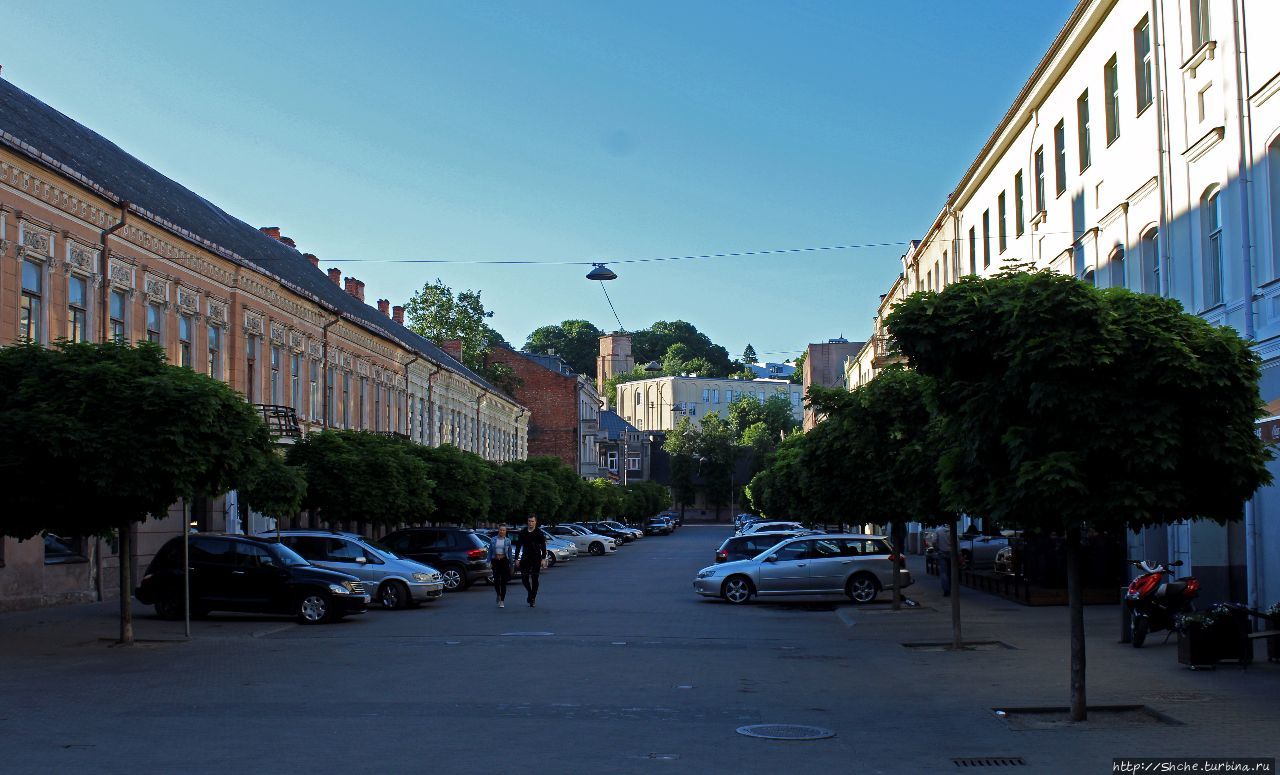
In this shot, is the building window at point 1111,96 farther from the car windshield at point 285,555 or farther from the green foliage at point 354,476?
the green foliage at point 354,476

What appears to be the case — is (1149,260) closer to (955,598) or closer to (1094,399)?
(955,598)

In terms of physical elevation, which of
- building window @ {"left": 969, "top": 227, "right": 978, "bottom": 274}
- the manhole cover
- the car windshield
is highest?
building window @ {"left": 969, "top": 227, "right": 978, "bottom": 274}

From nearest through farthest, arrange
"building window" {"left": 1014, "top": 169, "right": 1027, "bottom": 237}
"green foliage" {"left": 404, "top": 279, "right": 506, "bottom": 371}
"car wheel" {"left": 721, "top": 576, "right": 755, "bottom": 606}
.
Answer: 1. "car wheel" {"left": 721, "top": 576, "right": 755, "bottom": 606}
2. "building window" {"left": 1014, "top": 169, "right": 1027, "bottom": 237}
3. "green foliage" {"left": 404, "top": 279, "right": 506, "bottom": 371}

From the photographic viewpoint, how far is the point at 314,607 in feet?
72.9

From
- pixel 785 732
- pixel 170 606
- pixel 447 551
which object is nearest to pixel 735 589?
pixel 447 551

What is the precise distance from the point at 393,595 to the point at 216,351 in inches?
472

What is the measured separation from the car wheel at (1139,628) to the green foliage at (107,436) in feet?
39.7

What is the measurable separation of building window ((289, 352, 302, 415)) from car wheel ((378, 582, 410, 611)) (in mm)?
15891

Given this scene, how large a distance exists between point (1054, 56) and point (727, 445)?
98556mm

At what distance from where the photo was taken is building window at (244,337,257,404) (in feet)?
120

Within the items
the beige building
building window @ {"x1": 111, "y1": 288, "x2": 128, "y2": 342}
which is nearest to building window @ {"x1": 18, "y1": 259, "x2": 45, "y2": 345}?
building window @ {"x1": 111, "y1": 288, "x2": 128, "y2": 342}

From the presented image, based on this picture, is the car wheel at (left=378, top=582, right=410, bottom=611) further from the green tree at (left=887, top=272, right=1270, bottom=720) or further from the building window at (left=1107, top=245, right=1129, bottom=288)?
the green tree at (left=887, top=272, right=1270, bottom=720)

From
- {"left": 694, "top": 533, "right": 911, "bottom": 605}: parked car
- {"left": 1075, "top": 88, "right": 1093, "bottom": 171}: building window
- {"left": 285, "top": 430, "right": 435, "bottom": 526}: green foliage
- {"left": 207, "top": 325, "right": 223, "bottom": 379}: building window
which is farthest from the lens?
{"left": 207, "top": 325, "right": 223, "bottom": 379}: building window

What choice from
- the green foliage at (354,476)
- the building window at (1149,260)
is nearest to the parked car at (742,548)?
the green foliage at (354,476)
